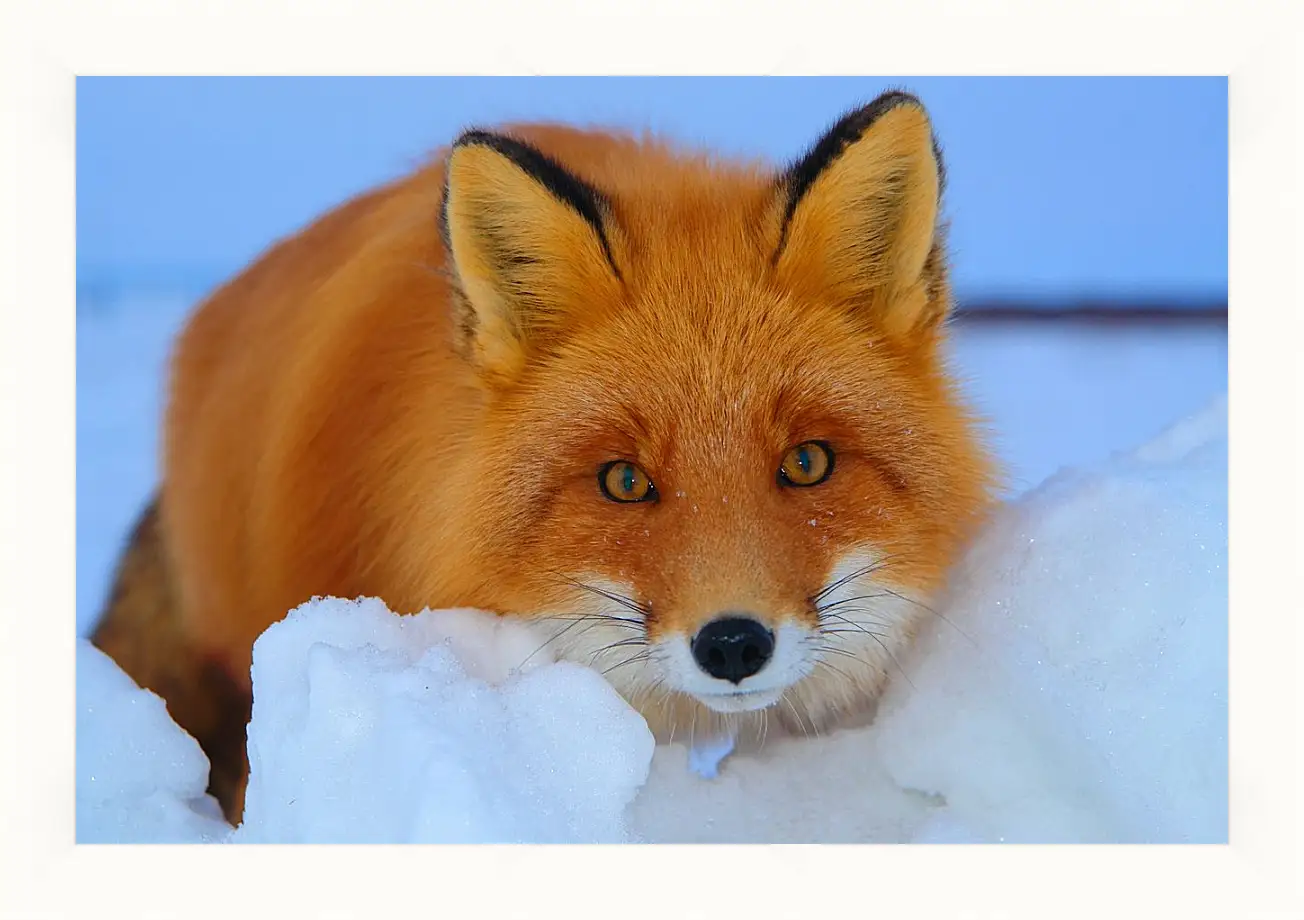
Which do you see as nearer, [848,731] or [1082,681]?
[1082,681]

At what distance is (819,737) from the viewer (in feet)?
7.36

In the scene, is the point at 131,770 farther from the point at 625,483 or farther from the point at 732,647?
the point at 732,647

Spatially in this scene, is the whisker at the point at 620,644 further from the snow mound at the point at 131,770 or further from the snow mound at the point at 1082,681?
the snow mound at the point at 131,770

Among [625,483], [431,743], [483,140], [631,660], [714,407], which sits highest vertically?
[483,140]

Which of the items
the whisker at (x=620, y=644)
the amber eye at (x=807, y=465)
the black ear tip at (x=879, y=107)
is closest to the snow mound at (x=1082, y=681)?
the amber eye at (x=807, y=465)

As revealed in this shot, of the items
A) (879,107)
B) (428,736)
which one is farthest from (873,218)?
(428,736)

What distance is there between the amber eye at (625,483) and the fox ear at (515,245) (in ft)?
0.92

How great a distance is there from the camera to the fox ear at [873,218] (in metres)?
1.93

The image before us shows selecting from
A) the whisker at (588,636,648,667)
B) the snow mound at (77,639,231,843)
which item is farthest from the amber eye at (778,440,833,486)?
the snow mound at (77,639,231,843)

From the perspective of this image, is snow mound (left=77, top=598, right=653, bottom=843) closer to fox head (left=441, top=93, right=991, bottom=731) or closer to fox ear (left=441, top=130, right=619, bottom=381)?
fox head (left=441, top=93, right=991, bottom=731)

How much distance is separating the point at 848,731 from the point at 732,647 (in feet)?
2.00
